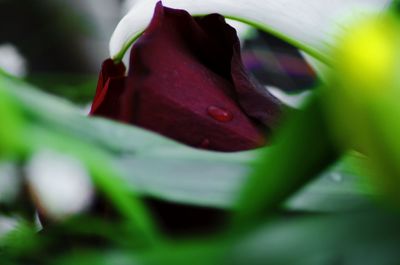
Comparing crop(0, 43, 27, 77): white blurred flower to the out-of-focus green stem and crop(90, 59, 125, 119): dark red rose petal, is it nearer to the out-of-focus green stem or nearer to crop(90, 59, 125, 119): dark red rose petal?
crop(90, 59, 125, 119): dark red rose petal

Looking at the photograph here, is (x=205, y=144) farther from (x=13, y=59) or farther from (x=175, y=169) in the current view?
(x=13, y=59)

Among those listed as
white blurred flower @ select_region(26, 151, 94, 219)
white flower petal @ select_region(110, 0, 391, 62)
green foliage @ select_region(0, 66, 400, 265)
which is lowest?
white blurred flower @ select_region(26, 151, 94, 219)

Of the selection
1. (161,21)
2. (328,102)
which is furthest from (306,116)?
(161,21)

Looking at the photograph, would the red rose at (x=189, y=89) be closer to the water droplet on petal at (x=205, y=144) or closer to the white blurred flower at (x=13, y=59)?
the water droplet on petal at (x=205, y=144)

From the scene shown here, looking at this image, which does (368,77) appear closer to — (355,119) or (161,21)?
(355,119)

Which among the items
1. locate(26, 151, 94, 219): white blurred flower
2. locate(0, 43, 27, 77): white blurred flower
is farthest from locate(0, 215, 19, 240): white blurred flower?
locate(0, 43, 27, 77): white blurred flower

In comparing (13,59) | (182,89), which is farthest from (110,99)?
(13,59)
